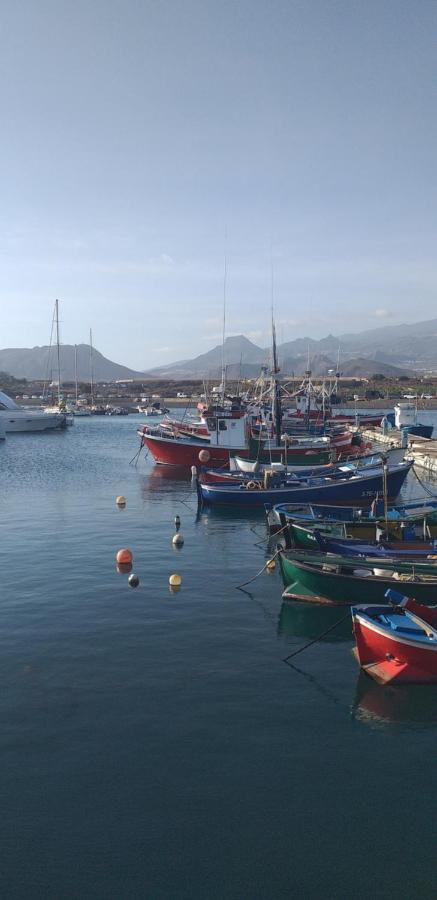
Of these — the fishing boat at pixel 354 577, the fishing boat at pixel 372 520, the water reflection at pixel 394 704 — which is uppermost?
the fishing boat at pixel 372 520

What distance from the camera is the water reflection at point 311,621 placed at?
1828cm

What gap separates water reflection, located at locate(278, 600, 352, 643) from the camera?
720 inches

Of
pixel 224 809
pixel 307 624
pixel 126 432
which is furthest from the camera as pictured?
pixel 126 432

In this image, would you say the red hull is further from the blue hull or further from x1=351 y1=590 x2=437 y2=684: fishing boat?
the blue hull

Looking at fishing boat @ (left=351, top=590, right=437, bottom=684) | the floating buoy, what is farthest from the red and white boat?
fishing boat @ (left=351, top=590, right=437, bottom=684)

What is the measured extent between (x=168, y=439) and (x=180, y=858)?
4309cm

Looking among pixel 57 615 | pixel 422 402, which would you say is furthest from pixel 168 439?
pixel 422 402

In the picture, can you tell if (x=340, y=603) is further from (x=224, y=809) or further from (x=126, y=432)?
(x=126, y=432)

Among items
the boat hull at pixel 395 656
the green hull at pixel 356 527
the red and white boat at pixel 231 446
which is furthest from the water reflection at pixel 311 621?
the red and white boat at pixel 231 446

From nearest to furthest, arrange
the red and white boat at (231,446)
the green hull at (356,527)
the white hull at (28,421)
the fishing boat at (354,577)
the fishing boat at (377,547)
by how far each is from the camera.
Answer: the fishing boat at (354,577) < the fishing boat at (377,547) < the green hull at (356,527) < the red and white boat at (231,446) < the white hull at (28,421)

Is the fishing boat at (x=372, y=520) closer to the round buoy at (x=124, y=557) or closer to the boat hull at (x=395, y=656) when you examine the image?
the round buoy at (x=124, y=557)

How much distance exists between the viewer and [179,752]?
1211 cm

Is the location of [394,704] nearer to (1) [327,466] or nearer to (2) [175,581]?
(2) [175,581]

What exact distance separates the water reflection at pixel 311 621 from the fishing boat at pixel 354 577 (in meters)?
0.38
